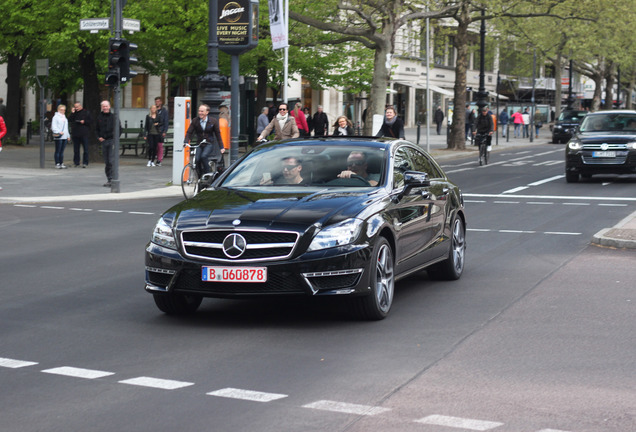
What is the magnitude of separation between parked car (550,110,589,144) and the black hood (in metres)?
50.0

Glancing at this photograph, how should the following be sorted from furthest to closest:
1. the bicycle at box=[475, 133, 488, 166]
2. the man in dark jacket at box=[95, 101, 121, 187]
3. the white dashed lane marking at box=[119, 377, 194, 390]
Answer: the bicycle at box=[475, 133, 488, 166], the man in dark jacket at box=[95, 101, 121, 187], the white dashed lane marking at box=[119, 377, 194, 390]

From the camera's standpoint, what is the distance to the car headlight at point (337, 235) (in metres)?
8.30

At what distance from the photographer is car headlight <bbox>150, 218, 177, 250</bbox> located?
8.54 meters

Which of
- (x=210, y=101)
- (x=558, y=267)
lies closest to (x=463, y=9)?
(x=210, y=101)

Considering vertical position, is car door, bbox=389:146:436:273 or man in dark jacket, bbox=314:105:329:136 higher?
man in dark jacket, bbox=314:105:329:136

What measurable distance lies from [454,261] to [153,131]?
73.3ft

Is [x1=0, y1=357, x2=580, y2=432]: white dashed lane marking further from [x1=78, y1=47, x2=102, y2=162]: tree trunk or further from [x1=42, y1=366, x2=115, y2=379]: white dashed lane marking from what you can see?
[x1=78, y1=47, x2=102, y2=162]: tree trunk

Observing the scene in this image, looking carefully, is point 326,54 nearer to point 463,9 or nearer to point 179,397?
point 463,9

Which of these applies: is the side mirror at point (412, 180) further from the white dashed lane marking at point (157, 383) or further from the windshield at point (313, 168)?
the white dashed lane marking at point (157, 383)

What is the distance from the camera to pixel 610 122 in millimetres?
27219

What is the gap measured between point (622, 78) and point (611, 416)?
333 feet

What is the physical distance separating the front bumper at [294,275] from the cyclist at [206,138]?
1398 cm

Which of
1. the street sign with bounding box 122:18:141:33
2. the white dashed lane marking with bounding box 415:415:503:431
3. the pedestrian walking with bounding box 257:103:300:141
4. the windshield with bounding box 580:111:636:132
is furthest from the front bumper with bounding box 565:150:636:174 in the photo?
the white dashed lane marking with bounding box 415:415:503:431

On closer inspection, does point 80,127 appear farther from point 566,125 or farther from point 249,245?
point 566,125
